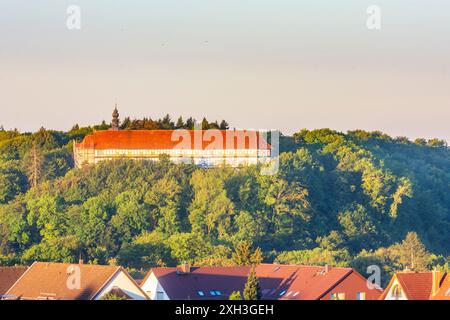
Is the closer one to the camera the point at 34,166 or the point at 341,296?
the point at 341,296

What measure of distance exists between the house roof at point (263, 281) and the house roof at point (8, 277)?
12.2 ft

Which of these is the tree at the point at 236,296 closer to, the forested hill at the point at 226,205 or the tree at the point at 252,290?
the tree at the point at 252,290

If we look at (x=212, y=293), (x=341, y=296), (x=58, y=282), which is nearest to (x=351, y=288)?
(x=341, y=296)

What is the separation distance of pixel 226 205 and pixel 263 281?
3566 centimetres

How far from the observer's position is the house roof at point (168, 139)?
309ft

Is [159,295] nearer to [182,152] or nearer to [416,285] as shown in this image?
[416,285]

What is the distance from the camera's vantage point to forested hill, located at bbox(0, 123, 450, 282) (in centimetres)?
7773

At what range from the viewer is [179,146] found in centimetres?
9656

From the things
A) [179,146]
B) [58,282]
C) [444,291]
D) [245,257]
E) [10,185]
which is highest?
[179,146]

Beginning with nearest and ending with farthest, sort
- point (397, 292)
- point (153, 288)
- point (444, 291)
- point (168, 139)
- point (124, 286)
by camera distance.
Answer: point (444, 291)
point (397, 292)
point (124, 286)
point (153, 288)
point (168, 139)

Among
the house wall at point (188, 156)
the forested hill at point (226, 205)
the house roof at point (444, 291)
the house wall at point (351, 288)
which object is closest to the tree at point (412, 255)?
the forested hill at point (226, 205)

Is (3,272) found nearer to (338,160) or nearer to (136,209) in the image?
(136,209)

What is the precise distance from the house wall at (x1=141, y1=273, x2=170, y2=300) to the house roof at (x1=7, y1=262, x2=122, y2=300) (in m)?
2.05

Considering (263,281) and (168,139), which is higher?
(168,139)
